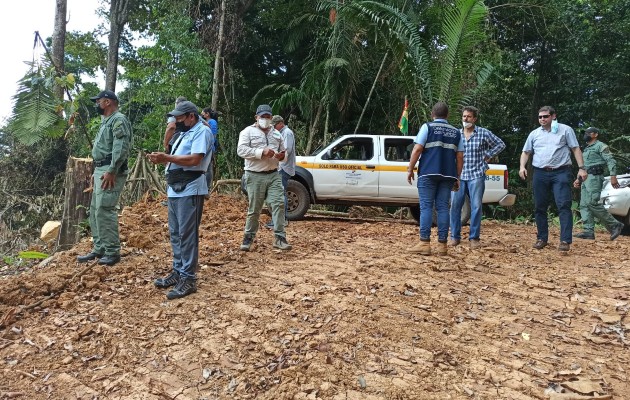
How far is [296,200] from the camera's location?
30.0 ft

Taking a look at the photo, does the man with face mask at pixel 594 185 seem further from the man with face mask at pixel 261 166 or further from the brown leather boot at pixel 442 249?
the man with face mask at pixel 261 166

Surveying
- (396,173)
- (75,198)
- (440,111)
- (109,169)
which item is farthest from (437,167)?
(75,198)

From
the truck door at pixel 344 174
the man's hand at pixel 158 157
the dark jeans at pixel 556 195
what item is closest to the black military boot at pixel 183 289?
the man's hand at pixel 158 157

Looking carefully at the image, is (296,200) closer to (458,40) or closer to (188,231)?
(458,40)

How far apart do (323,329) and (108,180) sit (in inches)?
111

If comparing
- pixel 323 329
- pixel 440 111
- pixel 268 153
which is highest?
pixel 440 111

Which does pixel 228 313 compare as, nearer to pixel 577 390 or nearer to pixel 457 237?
pixel 577 390

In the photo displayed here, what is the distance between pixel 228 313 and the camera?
4.02 m

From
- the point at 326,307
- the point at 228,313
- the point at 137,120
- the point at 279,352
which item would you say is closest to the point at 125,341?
the point at 228,313

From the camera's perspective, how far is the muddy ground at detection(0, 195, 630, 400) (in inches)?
119

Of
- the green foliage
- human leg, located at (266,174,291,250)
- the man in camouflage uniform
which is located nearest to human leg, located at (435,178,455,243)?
human leg, located at (266,174,291,250)

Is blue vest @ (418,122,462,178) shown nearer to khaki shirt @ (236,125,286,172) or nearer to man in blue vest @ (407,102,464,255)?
man in blue vest @ (407,102,464,255)

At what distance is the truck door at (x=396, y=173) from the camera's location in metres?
9.18

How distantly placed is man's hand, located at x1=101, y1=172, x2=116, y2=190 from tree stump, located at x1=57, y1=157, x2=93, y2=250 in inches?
66.1
